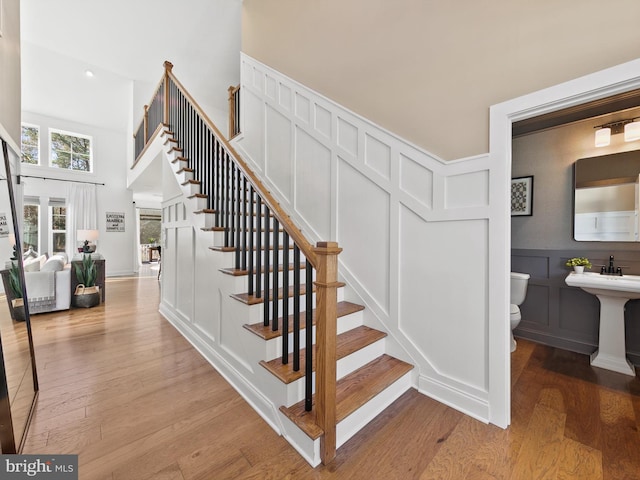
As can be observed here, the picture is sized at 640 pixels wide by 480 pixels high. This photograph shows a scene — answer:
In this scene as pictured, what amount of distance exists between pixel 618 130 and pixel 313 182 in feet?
9.36

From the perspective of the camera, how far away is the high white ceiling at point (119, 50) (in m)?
3.88

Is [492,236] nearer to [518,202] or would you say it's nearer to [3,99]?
[518,202]

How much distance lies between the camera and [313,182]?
274 centimetres

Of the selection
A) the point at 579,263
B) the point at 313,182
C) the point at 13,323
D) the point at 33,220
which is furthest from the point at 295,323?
the point at 33,220

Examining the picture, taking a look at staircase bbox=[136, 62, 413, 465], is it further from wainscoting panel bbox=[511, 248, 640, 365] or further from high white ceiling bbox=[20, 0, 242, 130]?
high white ceiling bbox=[20, 0, 242, 130]

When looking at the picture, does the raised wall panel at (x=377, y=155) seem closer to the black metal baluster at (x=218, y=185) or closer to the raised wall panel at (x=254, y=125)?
the black metal baluster at (x=218, y=185)

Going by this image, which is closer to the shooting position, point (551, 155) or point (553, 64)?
point (553, 64)

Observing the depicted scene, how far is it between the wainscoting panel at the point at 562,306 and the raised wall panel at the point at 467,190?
1.85m

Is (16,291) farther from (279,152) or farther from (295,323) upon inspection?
(279,152)

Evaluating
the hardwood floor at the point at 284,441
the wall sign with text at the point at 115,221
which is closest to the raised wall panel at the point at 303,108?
the hardwood floor at the point at 284,441

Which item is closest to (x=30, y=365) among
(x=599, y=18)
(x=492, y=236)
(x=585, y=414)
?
(x=492, y=236)

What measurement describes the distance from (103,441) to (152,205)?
8.25 metres

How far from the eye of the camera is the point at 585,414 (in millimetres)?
1706

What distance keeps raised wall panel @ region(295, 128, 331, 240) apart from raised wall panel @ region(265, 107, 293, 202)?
0.17m
